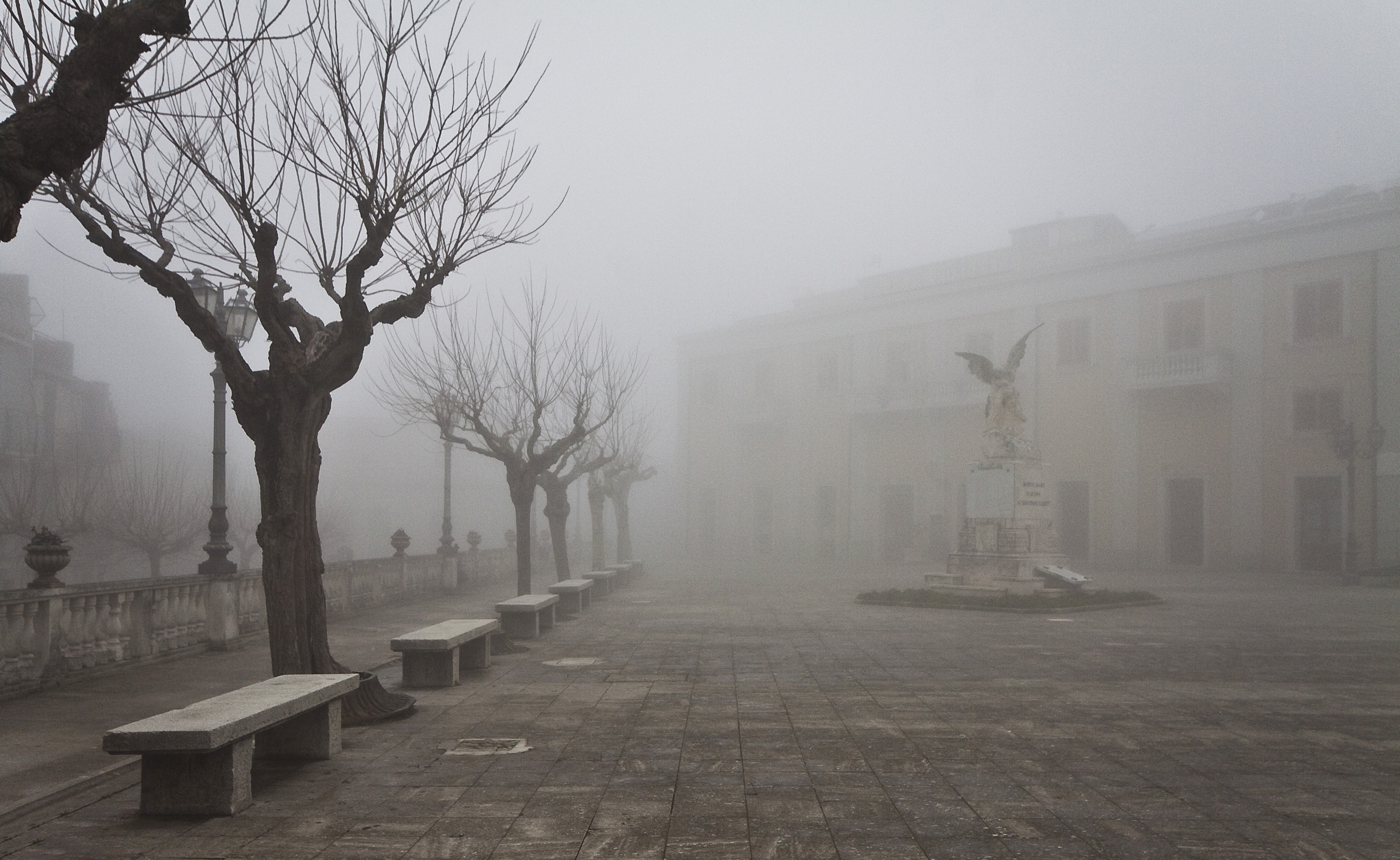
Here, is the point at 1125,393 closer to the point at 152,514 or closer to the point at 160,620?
the point at 160,620

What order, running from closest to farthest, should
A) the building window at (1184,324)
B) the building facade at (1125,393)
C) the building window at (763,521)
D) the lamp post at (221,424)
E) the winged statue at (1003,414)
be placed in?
the lamp post at (221,424)
the winged statue at (1003,414)
the building facade at (1125,393)
the building window at (1184,324)
the building window at (763,521)

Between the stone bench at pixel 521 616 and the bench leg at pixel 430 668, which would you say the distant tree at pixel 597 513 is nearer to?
the stone bench at pixel 521 616

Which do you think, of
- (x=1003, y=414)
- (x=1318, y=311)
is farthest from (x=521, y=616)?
(x=1318, y=311)

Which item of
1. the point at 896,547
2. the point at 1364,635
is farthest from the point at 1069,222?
the point at 1364,635

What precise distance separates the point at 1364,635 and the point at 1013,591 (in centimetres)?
671

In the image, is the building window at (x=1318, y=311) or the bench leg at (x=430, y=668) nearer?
the bench leg at (x=430, y=668)

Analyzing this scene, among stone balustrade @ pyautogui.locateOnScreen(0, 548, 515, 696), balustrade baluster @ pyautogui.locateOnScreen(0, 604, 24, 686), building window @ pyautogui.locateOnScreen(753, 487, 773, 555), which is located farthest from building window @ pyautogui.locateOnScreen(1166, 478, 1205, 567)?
balustrade baluster @ pyautogui.locateOnScreen(0, 604, 24, 686)

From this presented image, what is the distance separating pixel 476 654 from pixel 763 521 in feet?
129

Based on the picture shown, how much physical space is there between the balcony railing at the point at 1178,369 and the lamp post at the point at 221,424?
91.5 ft

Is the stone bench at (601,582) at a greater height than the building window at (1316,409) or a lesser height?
lesser

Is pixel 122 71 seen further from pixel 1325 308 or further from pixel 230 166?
pixel 1325 308

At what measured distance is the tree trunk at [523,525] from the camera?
16547 mm

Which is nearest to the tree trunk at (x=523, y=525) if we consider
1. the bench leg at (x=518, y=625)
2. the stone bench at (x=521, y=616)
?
the stone bench at (x=521, y=616)

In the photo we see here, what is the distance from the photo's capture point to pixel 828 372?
4753 cm
